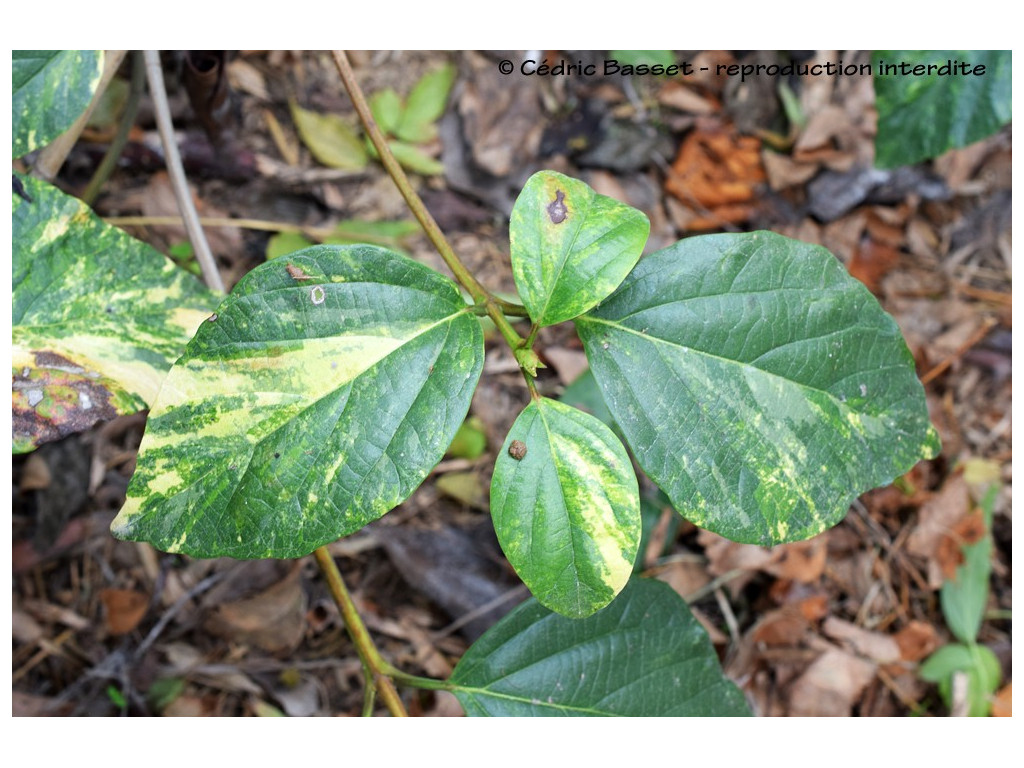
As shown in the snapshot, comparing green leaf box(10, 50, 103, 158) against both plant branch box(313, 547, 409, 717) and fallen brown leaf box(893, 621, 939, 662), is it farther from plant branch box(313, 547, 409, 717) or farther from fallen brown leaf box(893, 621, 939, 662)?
fallen brown leaf box(893, 621, 939, 662)

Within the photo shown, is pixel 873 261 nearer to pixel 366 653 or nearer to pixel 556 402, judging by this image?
pixel 556 402

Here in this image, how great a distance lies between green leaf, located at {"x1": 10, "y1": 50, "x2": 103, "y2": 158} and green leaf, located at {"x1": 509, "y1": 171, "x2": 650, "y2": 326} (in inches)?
26.5

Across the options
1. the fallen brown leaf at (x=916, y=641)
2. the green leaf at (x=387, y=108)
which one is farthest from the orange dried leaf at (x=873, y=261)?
the green leaf at (x=387, y=108)


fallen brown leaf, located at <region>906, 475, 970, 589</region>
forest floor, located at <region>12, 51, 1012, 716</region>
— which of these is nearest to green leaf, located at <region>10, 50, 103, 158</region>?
forest floor, located at <region>12, 51, 1012, 716</region>

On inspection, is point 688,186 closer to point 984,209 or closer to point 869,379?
point 984,209

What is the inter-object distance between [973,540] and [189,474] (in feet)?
5.65

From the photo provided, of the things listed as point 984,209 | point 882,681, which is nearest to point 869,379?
point 882,681

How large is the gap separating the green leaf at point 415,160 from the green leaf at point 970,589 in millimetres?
1485

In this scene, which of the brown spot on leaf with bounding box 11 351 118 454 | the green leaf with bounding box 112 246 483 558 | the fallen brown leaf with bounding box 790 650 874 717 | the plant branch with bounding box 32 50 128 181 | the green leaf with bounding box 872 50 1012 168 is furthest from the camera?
the fallen brown leaf with bounding box 790 650 874 717

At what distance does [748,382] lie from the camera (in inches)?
33.9

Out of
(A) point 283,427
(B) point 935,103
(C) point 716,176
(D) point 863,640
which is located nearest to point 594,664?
(A) point 283,427

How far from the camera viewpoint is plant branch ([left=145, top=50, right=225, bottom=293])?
1.21 m

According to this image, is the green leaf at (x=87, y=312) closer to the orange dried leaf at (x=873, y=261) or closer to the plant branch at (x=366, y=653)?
the plant branch at (x=366, y=653)

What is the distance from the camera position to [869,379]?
91cm
